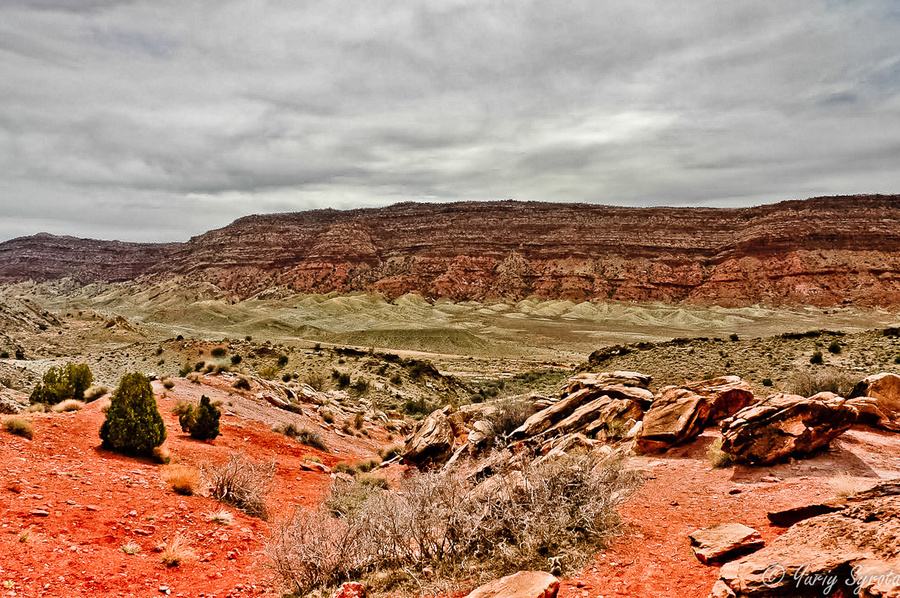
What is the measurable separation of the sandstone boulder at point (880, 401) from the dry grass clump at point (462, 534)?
679cm

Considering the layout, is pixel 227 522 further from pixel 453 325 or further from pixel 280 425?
pixel 453 325

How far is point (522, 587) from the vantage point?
5004 millimetres

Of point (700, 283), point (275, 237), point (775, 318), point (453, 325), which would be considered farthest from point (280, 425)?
point (275, 237)

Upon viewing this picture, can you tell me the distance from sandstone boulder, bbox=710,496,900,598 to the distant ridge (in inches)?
4236

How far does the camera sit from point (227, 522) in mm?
8711

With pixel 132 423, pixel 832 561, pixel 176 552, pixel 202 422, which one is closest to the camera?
pixel 832 561

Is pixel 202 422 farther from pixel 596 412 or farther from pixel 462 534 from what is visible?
pixel 596 412

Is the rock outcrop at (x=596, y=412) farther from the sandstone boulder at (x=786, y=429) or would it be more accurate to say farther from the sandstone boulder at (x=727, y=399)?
the sandstone boulder at (x=786, y=429)

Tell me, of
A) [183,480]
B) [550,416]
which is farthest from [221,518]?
[550,416]

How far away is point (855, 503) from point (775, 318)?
96928 millimetres

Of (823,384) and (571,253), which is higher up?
(571,253)

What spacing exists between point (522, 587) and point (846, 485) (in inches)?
191

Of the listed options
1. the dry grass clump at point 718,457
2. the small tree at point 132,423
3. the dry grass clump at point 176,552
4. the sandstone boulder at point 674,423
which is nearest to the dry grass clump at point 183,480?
the small tree at point 132,423

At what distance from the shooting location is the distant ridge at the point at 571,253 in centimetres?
9969
